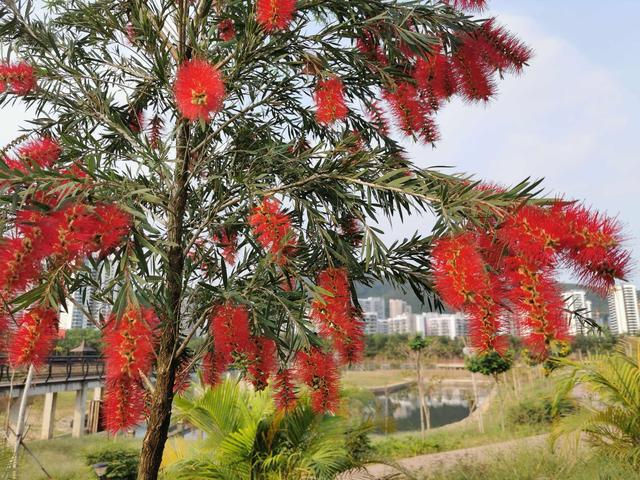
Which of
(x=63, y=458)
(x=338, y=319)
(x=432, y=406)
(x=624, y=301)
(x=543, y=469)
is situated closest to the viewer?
(x=338, y=319)

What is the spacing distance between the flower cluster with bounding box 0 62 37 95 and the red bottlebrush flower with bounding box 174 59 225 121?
106 centimetres

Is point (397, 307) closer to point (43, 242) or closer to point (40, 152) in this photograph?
point (40, 152)

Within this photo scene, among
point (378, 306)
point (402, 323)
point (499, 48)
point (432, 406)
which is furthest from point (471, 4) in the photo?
point (378, 306)

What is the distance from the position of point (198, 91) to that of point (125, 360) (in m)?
0.89

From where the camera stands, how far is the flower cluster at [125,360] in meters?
1.30

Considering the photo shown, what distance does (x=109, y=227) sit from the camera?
4.29ft

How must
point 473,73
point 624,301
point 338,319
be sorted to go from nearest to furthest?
point 338,319 → point 473,73 → point 624,301

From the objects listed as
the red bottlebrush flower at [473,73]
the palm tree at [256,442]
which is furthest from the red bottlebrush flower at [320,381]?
Result: the palm tree at [256,442]

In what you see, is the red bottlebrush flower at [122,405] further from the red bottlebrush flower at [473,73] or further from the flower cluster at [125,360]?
the red bottlebrush flower at [473,73]

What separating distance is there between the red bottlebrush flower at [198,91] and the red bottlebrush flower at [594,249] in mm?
1148

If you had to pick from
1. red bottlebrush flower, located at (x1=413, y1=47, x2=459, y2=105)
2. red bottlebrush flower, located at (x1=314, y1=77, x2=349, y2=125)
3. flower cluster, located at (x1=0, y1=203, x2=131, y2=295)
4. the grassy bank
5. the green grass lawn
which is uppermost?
A: red bottlebrush flower, located at (x1=413, y1=47, x2=459, y2=105)

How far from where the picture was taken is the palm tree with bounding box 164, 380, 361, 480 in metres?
3.84

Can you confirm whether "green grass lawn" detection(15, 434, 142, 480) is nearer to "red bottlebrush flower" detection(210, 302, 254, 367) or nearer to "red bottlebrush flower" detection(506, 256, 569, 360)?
"red bottlebrush flower" detection(210, 302, 254, 367)

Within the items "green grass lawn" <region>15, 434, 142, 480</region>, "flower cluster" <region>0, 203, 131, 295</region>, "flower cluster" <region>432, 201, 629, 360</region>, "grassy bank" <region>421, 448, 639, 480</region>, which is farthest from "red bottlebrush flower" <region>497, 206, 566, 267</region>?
"green grass lawn" <region>15, 434, 142, 480</region>
